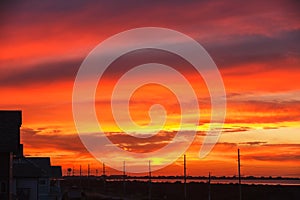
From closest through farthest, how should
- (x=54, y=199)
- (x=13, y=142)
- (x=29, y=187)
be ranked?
1. (x=13, y=142)
2. (x=29, y=187)
3. (x=54, y=199)

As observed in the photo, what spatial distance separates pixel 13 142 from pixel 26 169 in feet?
55.4

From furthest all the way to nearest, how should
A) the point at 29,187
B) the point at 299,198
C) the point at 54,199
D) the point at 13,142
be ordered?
the point at 299,198, the point at 54,199, the point at 29,187, the point at 13,142

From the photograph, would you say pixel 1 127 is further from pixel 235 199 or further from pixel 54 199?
pixel 235 199

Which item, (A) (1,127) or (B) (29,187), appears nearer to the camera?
(A) (1,127)

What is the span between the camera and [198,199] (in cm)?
8638

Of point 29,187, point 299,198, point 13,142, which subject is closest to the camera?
point 13,142

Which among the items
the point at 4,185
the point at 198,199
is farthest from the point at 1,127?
the point at 198,199

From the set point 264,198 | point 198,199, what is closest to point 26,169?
point 198,199

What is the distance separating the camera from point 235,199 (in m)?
87.8

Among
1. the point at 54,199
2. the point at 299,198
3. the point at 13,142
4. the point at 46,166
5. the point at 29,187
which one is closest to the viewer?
the point at 13,142

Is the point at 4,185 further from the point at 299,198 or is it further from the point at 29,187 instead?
the point at 299,198

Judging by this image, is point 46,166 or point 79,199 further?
point 46,166

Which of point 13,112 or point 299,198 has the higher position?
point 13,112

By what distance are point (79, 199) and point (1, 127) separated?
20.8 m
